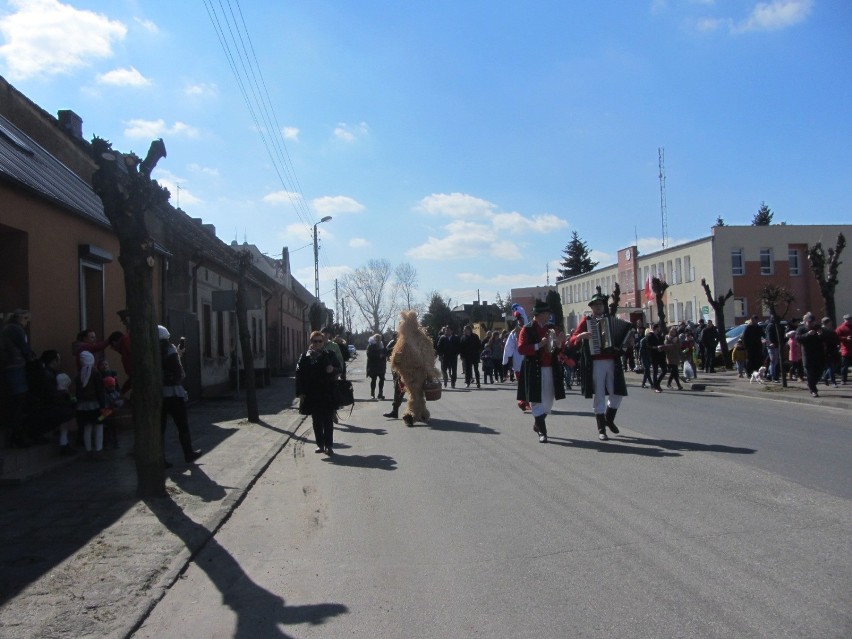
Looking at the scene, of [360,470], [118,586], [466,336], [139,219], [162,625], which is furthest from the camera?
[466,336]

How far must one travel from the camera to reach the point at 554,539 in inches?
223

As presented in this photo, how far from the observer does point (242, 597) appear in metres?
4.82

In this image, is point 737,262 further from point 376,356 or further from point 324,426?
point 324,426

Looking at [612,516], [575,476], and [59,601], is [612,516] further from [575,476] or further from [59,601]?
[59,601]

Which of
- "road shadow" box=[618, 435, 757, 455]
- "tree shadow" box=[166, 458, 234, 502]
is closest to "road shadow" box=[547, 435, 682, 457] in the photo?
"road shadow" box=[618, 435, 757, 455]

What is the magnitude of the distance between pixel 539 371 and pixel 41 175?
809 cm

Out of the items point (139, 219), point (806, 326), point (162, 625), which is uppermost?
point (139, 219)

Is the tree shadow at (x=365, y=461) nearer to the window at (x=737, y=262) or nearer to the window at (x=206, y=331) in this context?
the window at (x=206, y=331)

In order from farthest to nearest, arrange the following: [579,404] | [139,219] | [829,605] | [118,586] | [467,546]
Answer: [579,404] → [139,219] → [467,546] → [118,586] → [829,605]

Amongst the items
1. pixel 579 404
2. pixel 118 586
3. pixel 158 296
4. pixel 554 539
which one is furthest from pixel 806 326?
pixel 118 586

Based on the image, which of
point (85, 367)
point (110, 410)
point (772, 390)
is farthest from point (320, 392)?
point (772, 390)

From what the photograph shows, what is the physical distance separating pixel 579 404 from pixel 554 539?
34.2 ft

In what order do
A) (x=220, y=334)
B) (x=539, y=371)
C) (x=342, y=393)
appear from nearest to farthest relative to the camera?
(x=539, y=371)
(x=342, y=393)
(x=220, y=334)

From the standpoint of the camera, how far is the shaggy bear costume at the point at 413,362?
13.1 metres
